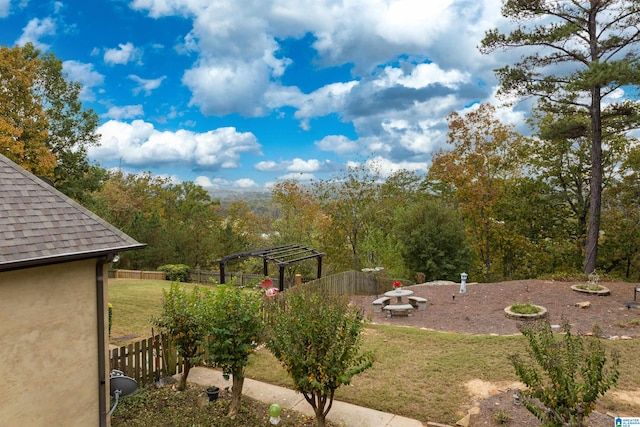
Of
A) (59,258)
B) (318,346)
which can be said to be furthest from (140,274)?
(318,346)

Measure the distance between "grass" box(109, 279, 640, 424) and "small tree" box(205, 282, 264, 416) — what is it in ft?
5.55

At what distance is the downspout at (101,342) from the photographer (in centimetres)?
599

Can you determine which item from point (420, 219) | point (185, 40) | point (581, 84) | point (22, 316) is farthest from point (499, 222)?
point (22, 316)

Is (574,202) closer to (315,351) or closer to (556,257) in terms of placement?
(556,257)

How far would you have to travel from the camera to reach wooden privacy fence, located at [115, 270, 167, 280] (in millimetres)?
25344

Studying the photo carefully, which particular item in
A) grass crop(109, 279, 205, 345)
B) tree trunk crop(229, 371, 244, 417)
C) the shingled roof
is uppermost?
the shingled roof

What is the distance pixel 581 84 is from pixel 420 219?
10232 millimetres

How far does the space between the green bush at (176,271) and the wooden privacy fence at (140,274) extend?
0.33m

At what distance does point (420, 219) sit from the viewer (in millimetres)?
22875

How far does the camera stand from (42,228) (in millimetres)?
5500

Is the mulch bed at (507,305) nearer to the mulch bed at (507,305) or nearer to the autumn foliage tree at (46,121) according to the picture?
the mulch bed at (507,305)

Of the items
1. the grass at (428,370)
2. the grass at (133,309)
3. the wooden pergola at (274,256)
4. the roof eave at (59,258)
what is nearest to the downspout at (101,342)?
the roof eave at (59,258)

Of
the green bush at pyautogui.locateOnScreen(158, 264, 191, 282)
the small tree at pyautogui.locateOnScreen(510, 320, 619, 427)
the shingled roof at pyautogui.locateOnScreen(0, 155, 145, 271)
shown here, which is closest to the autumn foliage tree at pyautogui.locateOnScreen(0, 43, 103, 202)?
the green bush at pyautogui.locateOnScreen(158, 264, 191, 282)

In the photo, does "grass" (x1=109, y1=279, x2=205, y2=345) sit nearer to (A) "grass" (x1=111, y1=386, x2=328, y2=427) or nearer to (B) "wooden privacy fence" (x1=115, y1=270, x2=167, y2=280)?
(A) "grass" (x1=111, y1=386, x2=328, y2=427)
